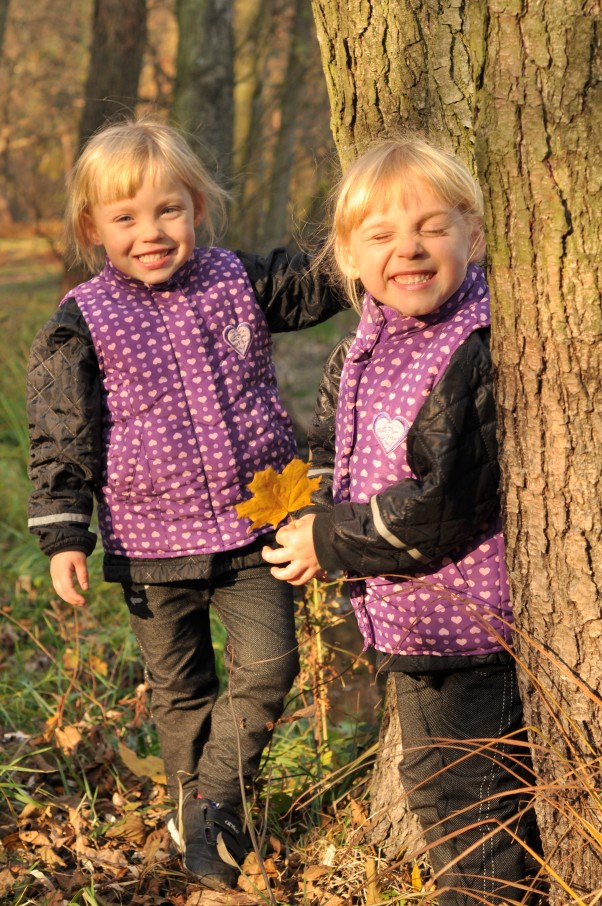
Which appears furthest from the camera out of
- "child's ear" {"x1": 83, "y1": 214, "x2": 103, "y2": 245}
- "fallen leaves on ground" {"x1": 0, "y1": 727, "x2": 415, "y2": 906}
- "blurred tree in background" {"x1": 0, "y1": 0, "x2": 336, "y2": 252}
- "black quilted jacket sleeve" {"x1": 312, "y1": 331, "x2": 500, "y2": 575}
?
"blurred tree in background" {"x1": 0, "y1": 0, "x2": 336, "y2": 252}

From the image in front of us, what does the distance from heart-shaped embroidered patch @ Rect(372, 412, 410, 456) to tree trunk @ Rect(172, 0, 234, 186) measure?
3752 millimetres

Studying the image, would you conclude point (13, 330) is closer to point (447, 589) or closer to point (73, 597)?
point (73, 597)

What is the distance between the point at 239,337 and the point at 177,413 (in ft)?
0.92

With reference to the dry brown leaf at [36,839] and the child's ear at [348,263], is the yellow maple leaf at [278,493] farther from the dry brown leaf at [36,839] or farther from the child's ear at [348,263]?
the dry brown leaf at [36,839]

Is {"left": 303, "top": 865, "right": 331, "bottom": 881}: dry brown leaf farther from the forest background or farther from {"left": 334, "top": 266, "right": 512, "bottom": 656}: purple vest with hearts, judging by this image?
{"left": 334, "top": 266, "right": 512, "bottom": 656}: purple vest with hearts

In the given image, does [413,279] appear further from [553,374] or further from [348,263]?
[553,374]

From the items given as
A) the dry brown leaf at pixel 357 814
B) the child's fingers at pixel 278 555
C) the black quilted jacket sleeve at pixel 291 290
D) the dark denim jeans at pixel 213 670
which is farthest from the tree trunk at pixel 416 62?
the dry brown leaf at pixel 357 814

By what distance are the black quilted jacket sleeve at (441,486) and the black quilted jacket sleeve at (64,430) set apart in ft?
2.83

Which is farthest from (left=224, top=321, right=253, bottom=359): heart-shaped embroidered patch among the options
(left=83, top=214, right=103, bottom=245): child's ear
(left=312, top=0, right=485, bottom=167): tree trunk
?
(left=312, top=0, right=485, bottom=167): tree trunk

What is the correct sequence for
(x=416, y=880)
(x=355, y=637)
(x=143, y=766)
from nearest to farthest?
(x=416, y=880) < (x=143, y=766) < (x=355, y=637)

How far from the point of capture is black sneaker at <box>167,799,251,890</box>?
2598mm

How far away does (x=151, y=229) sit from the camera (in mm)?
2607

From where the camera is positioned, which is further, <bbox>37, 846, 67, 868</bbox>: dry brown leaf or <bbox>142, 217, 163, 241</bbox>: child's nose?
<bbox>37, 846, 67, 868</bbox>: dry brown leaf

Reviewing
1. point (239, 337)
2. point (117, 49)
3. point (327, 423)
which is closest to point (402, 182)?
point (327, 423)
